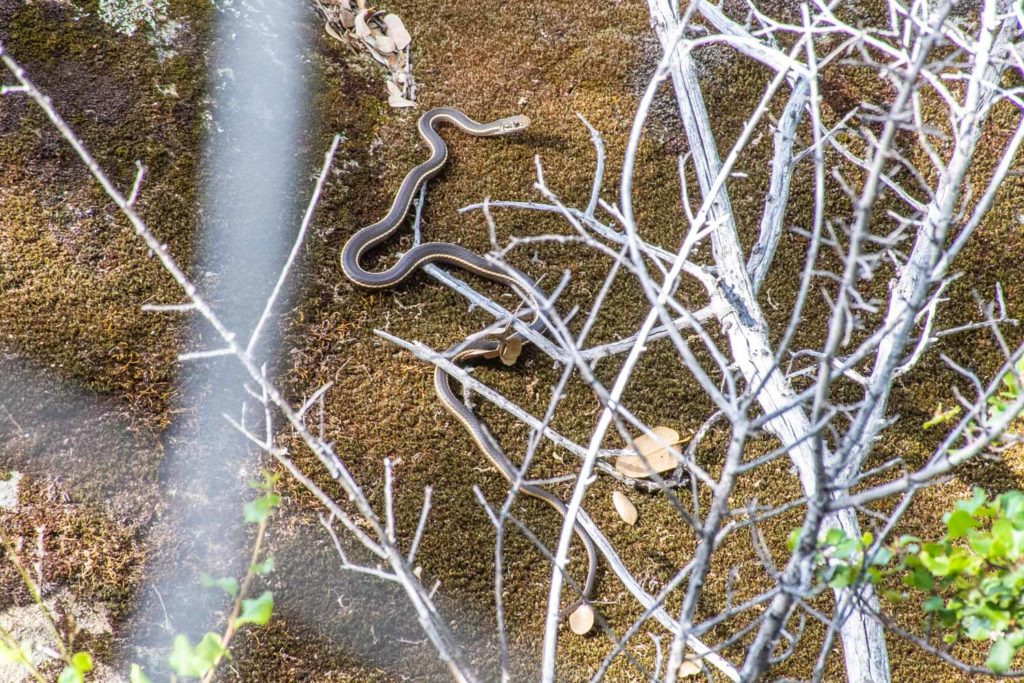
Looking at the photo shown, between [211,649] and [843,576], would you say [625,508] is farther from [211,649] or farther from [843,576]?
[211,649]

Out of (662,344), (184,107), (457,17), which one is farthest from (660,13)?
(184,107)

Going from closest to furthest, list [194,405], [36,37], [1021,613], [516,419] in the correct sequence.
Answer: [1021,613]
[194,405]
[516,419]
[36,37]

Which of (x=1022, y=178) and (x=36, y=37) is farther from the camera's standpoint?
(x=1022, y=178)

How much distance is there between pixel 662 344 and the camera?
2867 mm

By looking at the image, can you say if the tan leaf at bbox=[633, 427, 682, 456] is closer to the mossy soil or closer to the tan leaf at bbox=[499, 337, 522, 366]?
the mossy soil

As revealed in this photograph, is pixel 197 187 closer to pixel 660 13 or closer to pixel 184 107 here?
pixel 184 107

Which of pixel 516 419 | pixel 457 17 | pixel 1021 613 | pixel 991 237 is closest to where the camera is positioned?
pixel 1021 613

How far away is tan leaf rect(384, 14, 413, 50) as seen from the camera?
3.35m

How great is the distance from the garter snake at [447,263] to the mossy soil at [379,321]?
0.20 feet

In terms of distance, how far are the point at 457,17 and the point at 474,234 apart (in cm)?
119

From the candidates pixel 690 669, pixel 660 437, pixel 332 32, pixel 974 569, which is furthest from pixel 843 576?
pixel 332 32

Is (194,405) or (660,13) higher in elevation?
(660,13)

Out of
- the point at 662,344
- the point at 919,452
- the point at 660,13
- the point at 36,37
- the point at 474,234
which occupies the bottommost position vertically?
the point at 919,452

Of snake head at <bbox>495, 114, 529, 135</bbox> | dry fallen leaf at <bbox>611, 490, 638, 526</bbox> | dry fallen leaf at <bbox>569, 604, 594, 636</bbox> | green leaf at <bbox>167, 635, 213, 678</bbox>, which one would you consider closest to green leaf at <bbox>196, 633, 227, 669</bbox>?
green leaf at <bbox>167, 635, 213, 678</bbox>
